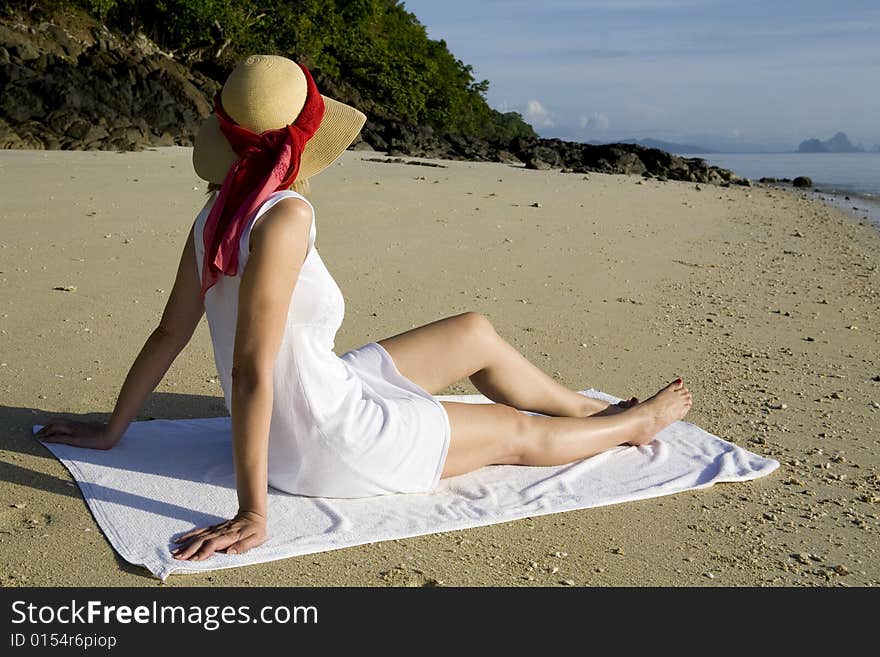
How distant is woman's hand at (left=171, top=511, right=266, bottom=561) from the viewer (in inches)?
110

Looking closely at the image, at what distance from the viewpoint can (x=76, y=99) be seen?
1906 centimetres

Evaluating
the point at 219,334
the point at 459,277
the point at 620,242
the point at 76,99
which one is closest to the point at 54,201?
the point at 459,277

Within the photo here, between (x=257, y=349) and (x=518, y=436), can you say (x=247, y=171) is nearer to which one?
(x=257, y=349)

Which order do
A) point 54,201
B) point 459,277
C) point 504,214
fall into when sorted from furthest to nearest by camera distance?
point 504,214 < point 54,201 < point 459,277

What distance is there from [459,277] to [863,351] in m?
2.71

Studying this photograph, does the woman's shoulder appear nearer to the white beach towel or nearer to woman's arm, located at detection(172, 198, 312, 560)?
woman's arm, located at detection(172, 198, 312, 560)

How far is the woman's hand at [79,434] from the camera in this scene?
3.58m

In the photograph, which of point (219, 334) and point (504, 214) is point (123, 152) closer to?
point (504, 214)

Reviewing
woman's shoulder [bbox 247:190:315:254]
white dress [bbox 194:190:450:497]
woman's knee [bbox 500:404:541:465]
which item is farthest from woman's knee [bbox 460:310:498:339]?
woman's shoulder [bbox 247:190:315:254]

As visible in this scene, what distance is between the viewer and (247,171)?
2.87 m

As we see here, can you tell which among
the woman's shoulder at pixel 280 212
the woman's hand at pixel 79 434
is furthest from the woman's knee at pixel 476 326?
the woman's hand at pixel 79 434

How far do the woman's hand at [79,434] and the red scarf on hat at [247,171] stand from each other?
3.40ft

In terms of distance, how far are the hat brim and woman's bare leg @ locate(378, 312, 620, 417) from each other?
79 cm

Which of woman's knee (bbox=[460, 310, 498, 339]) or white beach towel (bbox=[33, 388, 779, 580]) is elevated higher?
woman's knee (bbox=[460, 310, 498, 339])
